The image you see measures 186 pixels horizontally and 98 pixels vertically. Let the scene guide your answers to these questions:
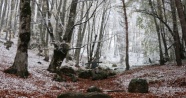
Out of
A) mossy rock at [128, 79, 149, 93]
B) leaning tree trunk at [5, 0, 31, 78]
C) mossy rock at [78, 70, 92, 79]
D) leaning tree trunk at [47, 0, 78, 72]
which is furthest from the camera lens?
mossy rock at [78, 70, 92, 79]

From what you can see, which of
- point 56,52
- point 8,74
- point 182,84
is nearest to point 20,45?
point 8,74

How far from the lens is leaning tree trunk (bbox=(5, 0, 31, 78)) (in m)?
16.4

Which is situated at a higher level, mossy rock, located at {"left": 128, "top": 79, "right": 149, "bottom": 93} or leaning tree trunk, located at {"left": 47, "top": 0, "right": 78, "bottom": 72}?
leaning tree trunk, located at {"left": 47, "top": 0, "right": 78, "bottom": 72}

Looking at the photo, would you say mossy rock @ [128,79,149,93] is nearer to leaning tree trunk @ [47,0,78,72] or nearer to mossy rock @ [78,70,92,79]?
leaning tree trunk @ [47,0,78,72]

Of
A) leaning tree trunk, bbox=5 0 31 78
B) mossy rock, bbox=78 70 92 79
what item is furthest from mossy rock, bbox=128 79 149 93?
mossy rock, bbox=78 70 92 79

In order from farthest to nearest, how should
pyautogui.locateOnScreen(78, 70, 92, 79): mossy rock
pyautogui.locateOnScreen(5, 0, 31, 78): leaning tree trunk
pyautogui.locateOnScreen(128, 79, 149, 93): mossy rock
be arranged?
pyautogui.locateOnScreen(78, 70, 92, 79): mossy rock
pyautogui.locateOnScreen(5, 0, 31, 78): leaning tree trunk
pyautogui.locateOnScreen(128, 79, 149, 93): mossy rock

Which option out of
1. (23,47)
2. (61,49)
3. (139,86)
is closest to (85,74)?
(61,49)

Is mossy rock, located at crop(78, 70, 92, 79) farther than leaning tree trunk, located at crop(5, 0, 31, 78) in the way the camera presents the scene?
Yes

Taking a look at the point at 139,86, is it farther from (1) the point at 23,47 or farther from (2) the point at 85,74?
(2) the point at 85,74

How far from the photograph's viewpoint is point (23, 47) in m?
17.0

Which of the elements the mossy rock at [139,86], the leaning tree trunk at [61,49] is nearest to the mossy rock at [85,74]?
the leaning tree trunk at [61,49]

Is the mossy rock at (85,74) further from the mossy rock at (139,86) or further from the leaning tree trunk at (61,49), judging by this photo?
the mossy rock at (139,86)

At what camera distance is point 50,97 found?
38.7ft

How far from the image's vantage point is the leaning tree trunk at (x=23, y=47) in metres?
16.4
